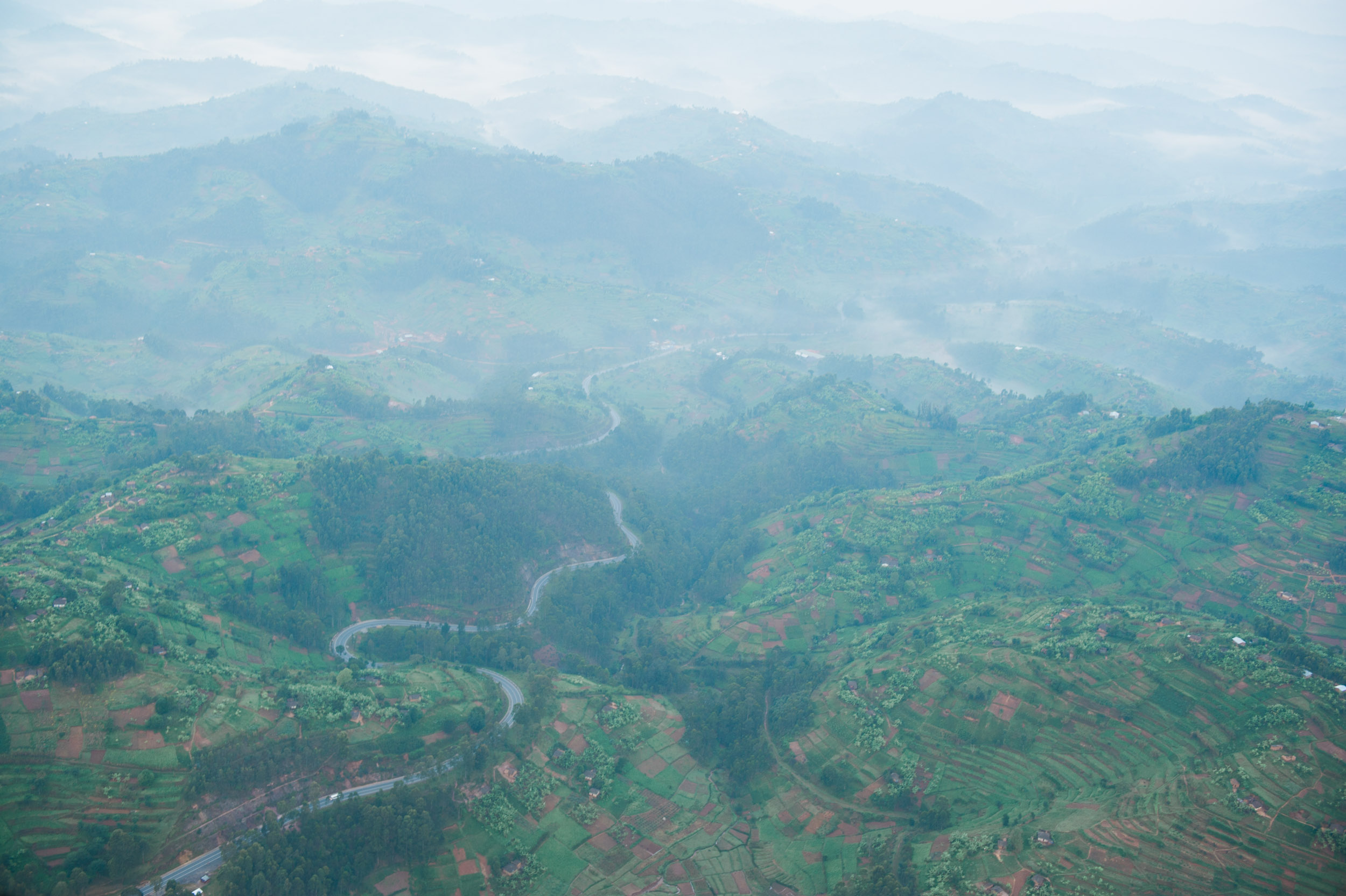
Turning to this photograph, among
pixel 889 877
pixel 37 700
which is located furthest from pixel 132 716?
pixel 889 877

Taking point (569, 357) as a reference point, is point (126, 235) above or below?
above

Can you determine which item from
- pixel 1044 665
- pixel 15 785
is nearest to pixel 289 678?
pixel 15 785

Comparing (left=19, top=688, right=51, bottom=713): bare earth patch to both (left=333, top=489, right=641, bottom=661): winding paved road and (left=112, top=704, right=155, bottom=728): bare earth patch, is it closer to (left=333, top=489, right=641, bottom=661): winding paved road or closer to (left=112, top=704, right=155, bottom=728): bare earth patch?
(left=112, top=704, right=155, bottom=728): bare earth patch

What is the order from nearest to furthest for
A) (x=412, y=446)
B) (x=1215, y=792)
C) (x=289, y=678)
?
1. (x=1215, y=792)
2. (x=289, y=678)
3. (x=412, y=446)

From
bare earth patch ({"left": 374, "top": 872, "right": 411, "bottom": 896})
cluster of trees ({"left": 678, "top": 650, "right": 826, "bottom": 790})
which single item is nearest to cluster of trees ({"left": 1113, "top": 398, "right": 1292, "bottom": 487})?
cluster of trees ({"left": 678, "top": 650, "right": 826, "bottom": 790})

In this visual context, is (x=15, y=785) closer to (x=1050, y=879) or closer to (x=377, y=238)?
(x=1050, y=879)

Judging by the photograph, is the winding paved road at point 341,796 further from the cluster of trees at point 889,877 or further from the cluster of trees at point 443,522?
the cluster of trees at point 889,877

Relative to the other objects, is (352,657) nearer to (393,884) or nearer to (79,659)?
(79,659)

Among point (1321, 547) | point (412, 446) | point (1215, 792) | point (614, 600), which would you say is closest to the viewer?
point (1215, 792)
